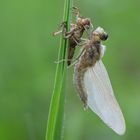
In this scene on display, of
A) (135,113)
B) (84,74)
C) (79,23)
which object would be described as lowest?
(135,113)

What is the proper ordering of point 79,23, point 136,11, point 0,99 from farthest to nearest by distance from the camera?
point 136,11 < point 0,99 < point 79,23

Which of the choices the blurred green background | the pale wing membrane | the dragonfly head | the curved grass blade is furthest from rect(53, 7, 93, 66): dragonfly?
the blurred green background

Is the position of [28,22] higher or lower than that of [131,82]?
higher

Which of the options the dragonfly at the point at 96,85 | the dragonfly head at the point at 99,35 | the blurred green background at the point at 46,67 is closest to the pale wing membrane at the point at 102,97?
the dragonfly at the point at 96,85

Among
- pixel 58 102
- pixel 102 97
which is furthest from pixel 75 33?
pixel 58 102

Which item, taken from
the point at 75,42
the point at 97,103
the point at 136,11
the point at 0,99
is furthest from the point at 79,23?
the point at 136,11

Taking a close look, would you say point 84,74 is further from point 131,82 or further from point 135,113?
point 131,82

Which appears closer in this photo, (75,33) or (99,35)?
(75,33)

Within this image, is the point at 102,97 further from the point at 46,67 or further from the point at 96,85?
the point at 46,67
